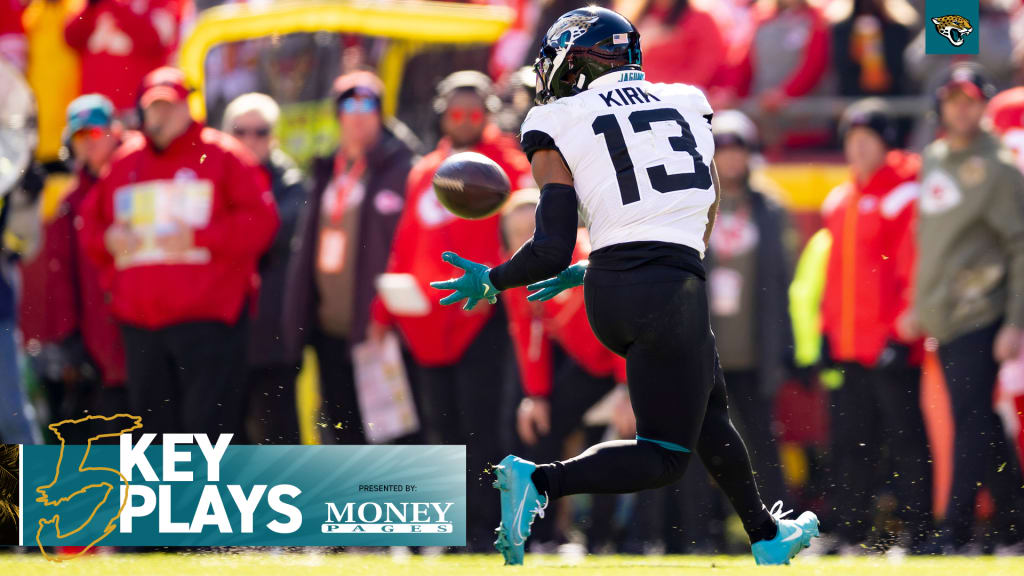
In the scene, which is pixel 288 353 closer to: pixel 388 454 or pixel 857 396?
pixel 388 454

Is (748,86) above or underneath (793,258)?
above

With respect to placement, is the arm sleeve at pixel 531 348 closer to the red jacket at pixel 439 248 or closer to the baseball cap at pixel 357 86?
the red jacket at pixel 439 248

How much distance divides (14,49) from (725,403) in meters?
4.12

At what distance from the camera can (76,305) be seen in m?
6.70

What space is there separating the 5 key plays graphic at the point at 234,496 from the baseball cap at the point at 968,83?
242 cm

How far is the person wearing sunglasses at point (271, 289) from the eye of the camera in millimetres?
6309

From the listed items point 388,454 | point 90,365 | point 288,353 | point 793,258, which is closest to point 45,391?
point 90,365

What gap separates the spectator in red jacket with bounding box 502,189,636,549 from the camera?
6152 millimetres

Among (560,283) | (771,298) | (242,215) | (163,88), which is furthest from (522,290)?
(163,88)

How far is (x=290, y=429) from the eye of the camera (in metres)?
6.25

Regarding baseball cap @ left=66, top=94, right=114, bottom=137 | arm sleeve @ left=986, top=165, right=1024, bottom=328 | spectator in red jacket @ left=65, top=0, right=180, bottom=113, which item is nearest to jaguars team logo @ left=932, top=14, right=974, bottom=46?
arm sleeve @ left=986, top=165, right=1024, bottom=328

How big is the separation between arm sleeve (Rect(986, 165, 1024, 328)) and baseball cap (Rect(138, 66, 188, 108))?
3341mm

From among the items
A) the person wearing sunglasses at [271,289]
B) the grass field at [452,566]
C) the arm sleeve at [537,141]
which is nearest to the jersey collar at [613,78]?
the arm sleeve at [537,141]

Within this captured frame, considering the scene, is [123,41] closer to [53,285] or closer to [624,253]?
[53,285]
